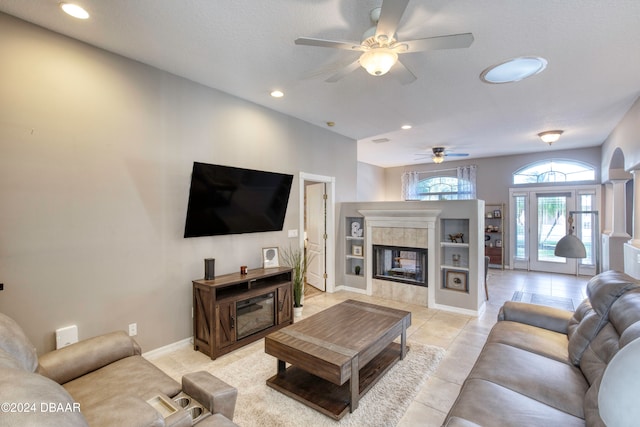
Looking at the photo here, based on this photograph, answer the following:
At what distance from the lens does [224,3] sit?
6.91 ft

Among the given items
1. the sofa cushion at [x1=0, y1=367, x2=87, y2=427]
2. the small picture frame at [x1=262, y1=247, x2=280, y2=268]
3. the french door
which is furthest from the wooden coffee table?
the french door

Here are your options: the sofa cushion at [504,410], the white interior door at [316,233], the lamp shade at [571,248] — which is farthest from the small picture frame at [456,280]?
the sofa cushion at [504,410]

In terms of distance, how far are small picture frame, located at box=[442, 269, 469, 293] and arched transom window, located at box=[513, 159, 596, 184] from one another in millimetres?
4679

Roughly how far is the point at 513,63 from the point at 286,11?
2248mm

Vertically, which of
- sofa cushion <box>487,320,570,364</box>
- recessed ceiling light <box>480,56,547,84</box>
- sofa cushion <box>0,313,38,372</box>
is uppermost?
recessed ceiling light <box>480,56,547,84</box>

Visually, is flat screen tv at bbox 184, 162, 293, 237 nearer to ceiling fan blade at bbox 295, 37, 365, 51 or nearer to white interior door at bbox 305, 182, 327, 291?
white interior door at bbox 305, 182, 327, 291

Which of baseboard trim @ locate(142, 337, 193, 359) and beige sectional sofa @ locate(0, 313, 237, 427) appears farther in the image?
baseboard trim @ locate(142, 337, 193, 359)

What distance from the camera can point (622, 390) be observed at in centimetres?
48

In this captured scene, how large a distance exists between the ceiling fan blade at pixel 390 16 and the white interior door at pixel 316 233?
3752mm

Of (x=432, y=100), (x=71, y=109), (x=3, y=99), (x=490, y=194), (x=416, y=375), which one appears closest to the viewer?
(x=3, y=99)

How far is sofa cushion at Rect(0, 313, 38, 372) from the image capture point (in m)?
1.48

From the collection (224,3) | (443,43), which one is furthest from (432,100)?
(224,3)

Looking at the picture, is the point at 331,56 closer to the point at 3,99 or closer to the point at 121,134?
the point at 121,134

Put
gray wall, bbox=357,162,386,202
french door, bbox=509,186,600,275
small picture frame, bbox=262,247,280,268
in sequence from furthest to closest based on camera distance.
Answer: gray wall, bbox=357,162,386,202 → french door, bbox=509,186,600,275 → small picture frame, bbox=262,247,280,268
